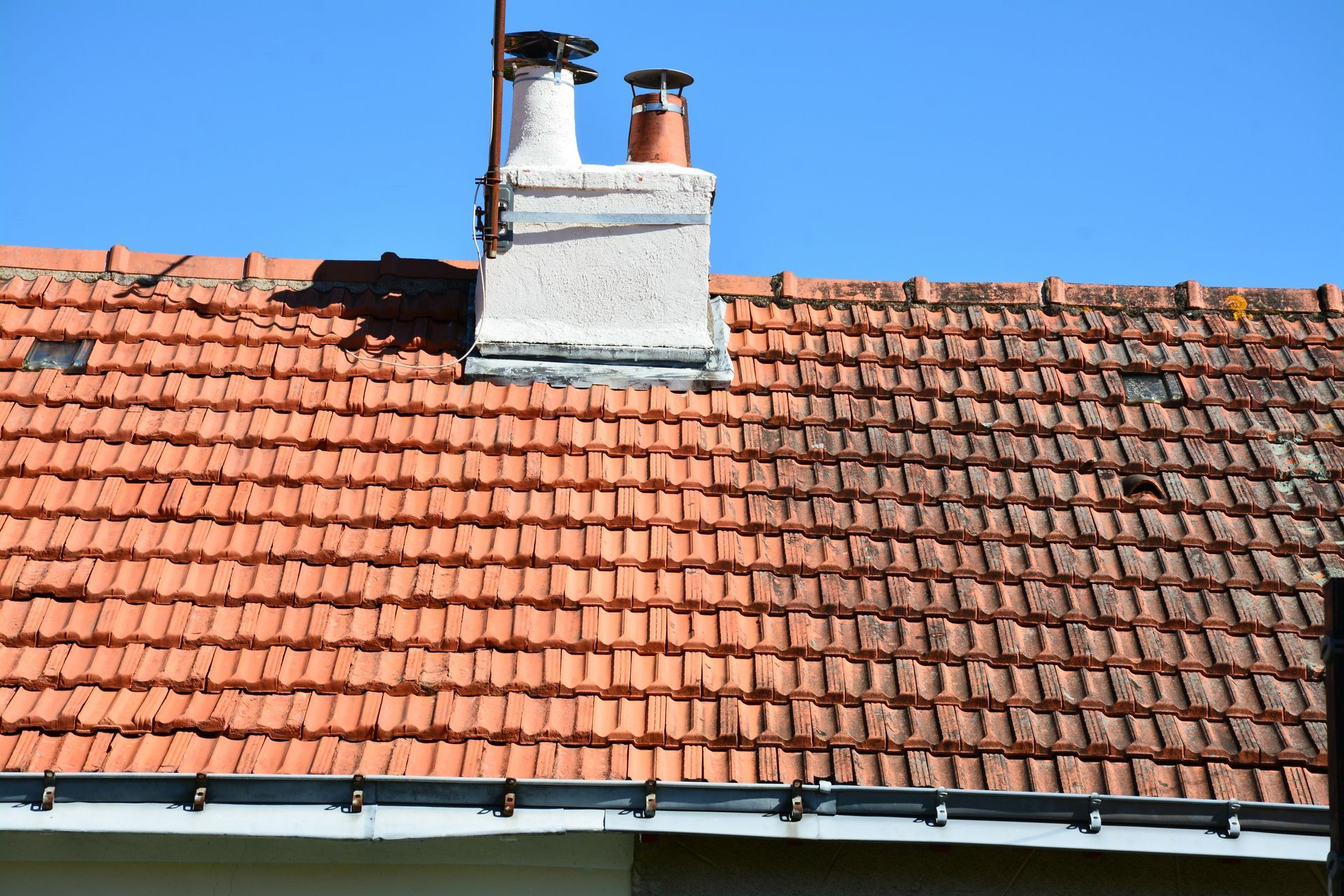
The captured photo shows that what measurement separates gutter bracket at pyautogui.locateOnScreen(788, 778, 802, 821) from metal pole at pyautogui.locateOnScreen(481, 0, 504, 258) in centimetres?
303

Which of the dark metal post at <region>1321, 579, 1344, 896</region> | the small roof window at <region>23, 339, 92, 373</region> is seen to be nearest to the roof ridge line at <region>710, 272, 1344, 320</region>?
the small roof window at <region>23, 339, 92, 373</region>

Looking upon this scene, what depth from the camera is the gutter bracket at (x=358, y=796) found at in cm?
471

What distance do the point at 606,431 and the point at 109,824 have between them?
259cm

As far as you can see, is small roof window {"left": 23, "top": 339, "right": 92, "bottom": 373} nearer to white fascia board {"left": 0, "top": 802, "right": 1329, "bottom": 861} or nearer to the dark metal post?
white fascia board {"left": 0, "top": 802, "right": 1329, "bottom": 861}

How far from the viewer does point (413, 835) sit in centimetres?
471

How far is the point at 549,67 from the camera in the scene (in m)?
7.25

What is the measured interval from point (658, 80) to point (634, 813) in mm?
3908

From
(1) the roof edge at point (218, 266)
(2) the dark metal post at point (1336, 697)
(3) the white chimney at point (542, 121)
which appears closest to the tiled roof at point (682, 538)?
(1) the roof edge at point (218, 266)

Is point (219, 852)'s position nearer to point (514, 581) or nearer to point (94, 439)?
point (514, 581)

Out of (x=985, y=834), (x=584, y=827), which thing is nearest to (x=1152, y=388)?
(x=985, y=834)

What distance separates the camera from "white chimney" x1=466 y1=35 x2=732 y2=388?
6.79 m

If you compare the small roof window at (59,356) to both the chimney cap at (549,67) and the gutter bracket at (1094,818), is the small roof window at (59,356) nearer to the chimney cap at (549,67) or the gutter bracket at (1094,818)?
the chimney cap at (549,67)

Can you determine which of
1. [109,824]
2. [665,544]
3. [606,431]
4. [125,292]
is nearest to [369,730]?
[109,824]

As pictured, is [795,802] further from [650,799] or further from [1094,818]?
[1094,818]
